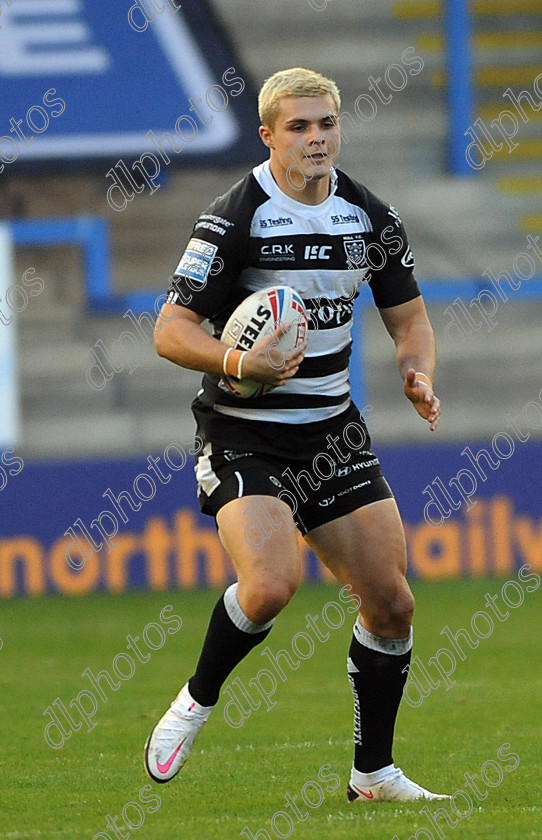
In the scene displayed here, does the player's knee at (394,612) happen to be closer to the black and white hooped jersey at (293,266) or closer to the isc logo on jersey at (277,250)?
the black and white hooped jersey at (293,266)

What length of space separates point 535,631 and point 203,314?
530 centimetres

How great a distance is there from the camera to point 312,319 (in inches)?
180

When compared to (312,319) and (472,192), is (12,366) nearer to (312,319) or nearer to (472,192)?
(472,192)

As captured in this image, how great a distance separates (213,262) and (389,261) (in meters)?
0.62

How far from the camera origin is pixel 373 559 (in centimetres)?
445

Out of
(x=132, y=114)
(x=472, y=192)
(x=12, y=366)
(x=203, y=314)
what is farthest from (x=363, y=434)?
(x=472, y=192)

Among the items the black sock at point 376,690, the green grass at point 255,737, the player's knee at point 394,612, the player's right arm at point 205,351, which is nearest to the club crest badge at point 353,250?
the player's right arm at point 205,351

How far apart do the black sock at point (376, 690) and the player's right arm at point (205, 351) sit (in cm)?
94

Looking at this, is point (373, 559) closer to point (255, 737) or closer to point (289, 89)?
point (289, 89)

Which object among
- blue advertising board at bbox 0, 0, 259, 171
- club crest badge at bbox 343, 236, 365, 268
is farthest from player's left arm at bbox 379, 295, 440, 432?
blue advertising board at bbox 0, 0, 259, 171

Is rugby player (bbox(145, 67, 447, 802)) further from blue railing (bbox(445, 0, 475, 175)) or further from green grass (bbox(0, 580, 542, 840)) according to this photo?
blue railing (bbox(445, 0, 475, 175))

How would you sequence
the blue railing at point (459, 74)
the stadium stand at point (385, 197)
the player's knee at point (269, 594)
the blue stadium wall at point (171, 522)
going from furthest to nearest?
the stadium stand at point (385, 197)
the blue railing at point (459, 74)
the blue stadium wall at point (171, 522)
the player's knee at point (269, 594)

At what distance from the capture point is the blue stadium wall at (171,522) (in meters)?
11.7

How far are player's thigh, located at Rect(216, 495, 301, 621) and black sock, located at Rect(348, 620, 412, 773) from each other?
1.49 ft
